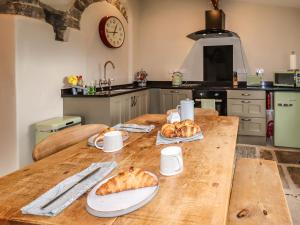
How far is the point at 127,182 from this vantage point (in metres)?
1.00

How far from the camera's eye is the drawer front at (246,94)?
14.6 ft

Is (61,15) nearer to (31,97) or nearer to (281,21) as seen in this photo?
(31,97)

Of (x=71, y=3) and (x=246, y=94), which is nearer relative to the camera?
(x=71, y=3)

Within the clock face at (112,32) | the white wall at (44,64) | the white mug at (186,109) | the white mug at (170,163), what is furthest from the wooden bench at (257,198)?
the clock face at (112,32)

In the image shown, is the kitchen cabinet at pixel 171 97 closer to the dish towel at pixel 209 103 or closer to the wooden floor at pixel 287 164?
the dish towel at pixel 209 103

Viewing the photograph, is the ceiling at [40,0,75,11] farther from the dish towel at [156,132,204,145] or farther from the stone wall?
the dish towel at [156,132,204,145]

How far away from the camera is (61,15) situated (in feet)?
11.1

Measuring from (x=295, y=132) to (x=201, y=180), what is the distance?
147 inches

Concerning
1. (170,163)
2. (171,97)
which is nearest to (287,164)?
(171,97)

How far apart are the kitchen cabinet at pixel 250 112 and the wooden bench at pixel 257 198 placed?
8.35 ft

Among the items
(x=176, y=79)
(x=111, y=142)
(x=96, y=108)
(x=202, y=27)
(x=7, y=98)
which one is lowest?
(x=111, y=142)

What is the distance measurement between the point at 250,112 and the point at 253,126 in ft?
0.75

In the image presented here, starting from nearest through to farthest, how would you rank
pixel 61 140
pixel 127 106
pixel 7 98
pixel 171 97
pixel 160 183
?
pixel 160 183 < pixel 61 140 < pixel 7 98 < pixel 127 106 < pixel 171 97

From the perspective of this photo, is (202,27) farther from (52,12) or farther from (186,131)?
(186,131)
